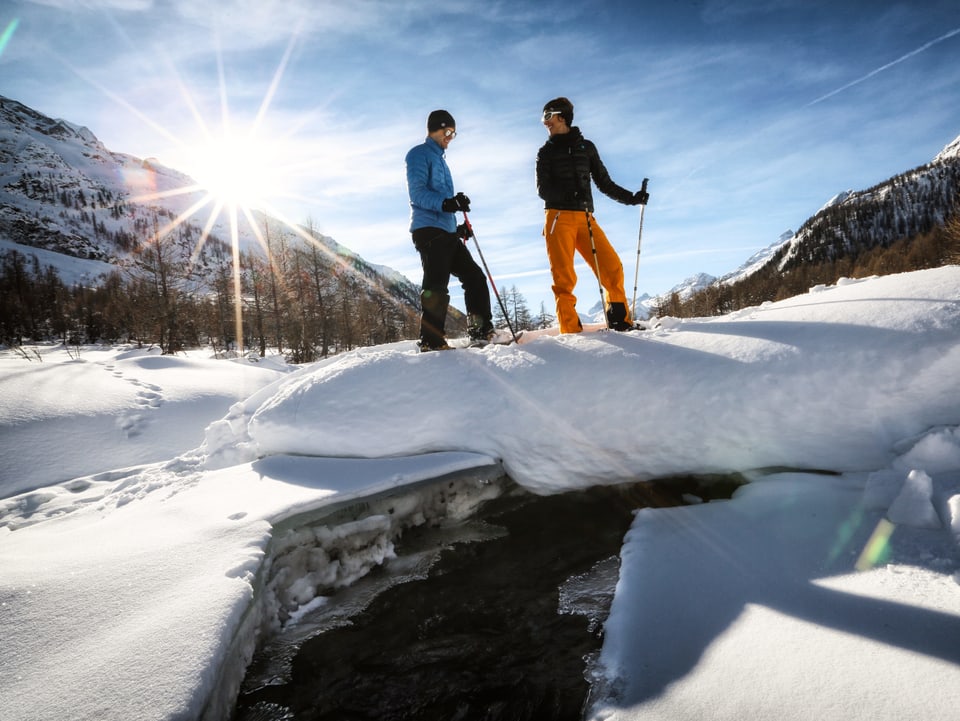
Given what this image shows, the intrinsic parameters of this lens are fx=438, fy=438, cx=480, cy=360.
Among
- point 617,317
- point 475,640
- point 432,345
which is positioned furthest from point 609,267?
point 475,640

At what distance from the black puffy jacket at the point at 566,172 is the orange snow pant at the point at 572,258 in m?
0.11

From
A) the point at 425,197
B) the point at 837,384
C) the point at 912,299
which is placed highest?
the point at 425,197

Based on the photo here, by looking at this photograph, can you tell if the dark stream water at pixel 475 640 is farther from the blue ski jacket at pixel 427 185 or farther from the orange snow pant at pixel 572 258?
the blue ski jacket at pixel 427 185

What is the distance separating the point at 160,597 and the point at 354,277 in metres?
39.8

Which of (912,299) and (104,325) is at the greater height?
(104,325)

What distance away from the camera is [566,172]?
431cm

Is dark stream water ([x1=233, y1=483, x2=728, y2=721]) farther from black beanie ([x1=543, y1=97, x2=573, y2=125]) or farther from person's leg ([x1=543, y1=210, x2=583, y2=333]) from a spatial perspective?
black beanie ([x1=543, y1=97, x2=573, y2=125])

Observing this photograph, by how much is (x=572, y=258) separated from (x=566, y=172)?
842 millimetres

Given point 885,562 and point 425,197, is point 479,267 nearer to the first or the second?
point 425,197

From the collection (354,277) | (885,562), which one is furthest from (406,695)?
(354,277)

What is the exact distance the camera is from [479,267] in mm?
4887

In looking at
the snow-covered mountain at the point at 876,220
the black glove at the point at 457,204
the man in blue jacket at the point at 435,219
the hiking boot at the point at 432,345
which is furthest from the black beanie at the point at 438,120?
the snow-covered mountain at the point at 876,220

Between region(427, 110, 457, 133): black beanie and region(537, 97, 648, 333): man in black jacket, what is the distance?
971 mm

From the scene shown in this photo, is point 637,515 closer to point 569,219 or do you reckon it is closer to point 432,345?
point 432,345
